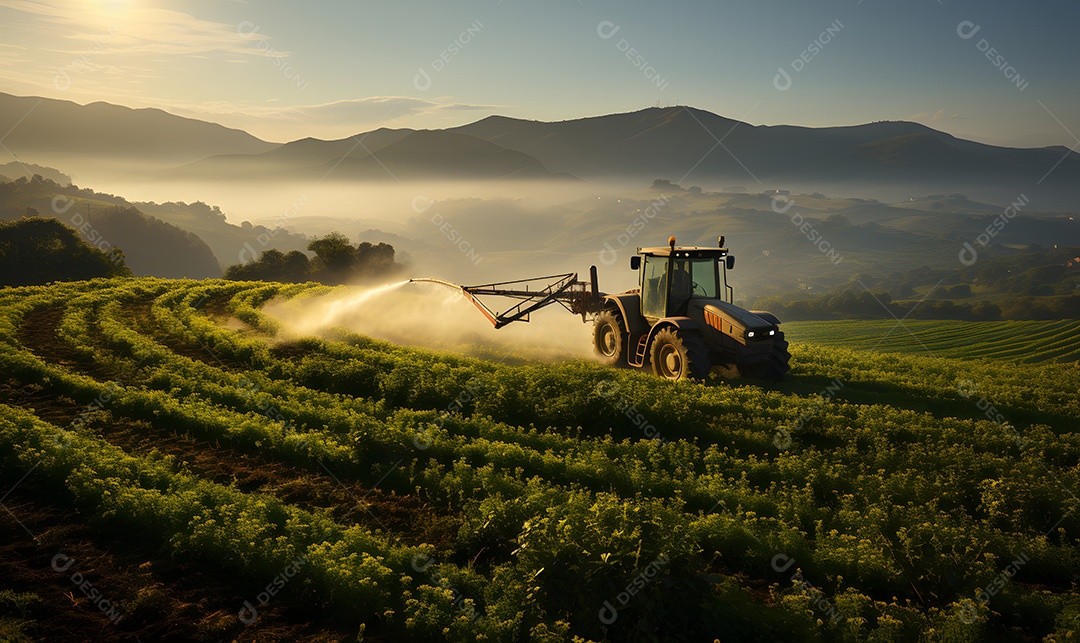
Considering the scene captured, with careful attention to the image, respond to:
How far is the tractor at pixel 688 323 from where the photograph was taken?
576 inches

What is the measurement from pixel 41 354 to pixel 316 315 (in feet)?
34.8

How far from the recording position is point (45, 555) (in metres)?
7.33

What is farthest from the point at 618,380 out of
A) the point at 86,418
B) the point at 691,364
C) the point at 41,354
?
the point at 41,354

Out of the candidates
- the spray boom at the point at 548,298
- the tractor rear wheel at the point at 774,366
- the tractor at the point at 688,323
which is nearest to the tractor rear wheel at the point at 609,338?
the tractor at the point at 688,323

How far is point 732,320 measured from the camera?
14492 mm

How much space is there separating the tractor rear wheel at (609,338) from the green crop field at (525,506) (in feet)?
8.45

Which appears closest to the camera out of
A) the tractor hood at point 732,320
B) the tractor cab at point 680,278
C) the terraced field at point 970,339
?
the tractor hood at point 732,320

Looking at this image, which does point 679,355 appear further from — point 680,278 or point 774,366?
point 774,366

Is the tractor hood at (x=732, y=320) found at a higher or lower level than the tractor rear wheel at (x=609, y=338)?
higher

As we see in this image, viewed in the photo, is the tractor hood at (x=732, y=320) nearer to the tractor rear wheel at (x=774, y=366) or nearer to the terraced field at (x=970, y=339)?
the tractor rear wheel at (x=774, y=366)

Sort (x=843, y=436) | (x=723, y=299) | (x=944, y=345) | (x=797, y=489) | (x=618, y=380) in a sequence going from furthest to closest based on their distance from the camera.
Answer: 1. (x=944, y=345)
2. (x=723, y=299)
3. (x=618, y=380)
4. (x=843, y=436)
5. (x=797, y=489)

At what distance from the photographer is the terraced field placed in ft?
128

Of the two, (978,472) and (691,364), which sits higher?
(691,364)

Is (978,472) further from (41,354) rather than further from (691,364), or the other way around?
(41,354)
